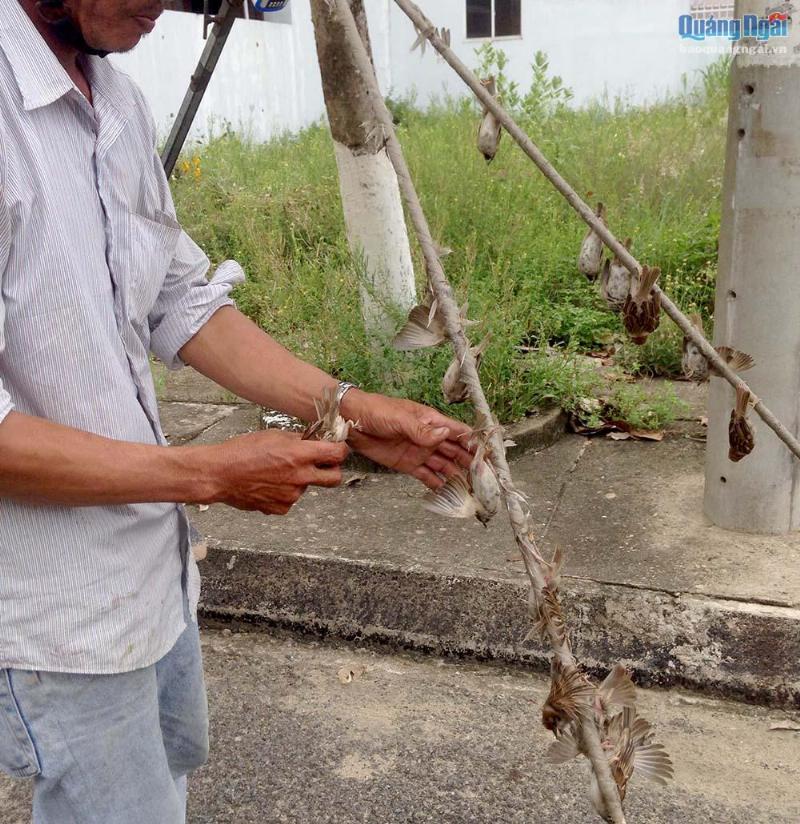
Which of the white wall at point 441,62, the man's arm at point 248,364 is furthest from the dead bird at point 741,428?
the white wall at point 441,62

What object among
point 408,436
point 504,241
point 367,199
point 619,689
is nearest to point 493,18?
point 504,241

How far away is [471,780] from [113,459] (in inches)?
61.6

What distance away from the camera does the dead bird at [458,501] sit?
1.30 meters

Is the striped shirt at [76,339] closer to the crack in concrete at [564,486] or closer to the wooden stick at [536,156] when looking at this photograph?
the wooden stick at [536,156]

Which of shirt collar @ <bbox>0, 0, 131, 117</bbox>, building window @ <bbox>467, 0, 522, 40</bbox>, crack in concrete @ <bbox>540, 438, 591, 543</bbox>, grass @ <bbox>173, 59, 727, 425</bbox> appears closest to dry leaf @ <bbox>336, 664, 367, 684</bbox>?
crack in concrete @ <bbox>540, 438, 591, 543</bbox>

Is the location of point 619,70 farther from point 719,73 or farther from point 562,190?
point 562,190

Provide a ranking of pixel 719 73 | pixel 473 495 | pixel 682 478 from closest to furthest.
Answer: pixel 473 495, pixel 682 478, pixel 719 73

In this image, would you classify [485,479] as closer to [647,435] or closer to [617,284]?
[617,284]

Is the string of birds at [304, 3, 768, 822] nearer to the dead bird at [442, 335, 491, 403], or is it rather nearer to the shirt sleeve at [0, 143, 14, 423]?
the dead bird at [442, 335, 491, 403]

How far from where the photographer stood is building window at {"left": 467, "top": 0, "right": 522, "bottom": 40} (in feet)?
46.2

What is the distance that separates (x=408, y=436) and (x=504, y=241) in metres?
3.87

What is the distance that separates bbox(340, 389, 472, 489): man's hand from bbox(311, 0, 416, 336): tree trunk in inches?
92.2

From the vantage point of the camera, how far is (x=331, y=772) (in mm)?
2674

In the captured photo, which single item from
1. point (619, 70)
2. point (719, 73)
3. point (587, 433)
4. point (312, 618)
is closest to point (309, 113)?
point (619, 70)
